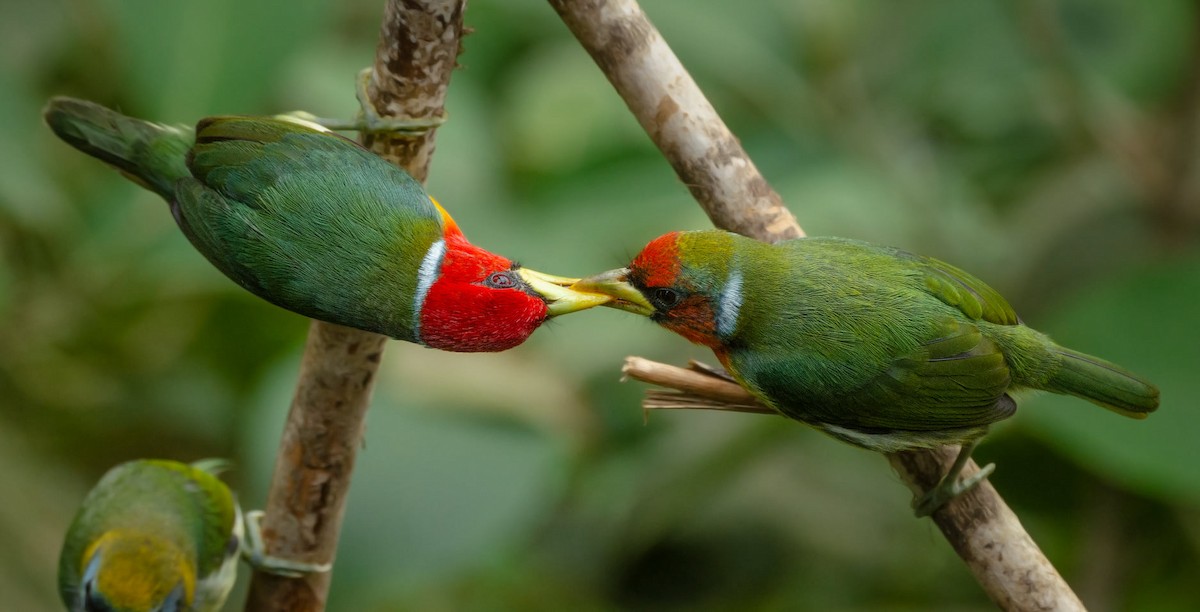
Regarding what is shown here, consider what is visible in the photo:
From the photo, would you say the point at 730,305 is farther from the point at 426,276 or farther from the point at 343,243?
the point at 343,243

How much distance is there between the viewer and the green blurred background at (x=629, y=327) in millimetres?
3443

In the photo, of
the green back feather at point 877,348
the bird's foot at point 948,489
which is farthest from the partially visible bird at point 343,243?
the bird's foot at point 948,489

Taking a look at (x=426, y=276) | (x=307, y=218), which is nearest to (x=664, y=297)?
(x=426, y=276)

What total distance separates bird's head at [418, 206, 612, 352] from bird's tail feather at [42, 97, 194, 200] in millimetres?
635

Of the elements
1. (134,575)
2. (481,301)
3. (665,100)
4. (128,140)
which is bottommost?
(134,575)

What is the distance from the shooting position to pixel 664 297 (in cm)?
248

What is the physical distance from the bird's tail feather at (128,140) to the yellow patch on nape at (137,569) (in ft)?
2.77

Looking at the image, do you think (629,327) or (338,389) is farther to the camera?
(629,327)

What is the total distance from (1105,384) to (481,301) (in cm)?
133

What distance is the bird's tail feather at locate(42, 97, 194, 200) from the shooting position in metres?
2.52

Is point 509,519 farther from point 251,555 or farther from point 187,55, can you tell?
point 187,55

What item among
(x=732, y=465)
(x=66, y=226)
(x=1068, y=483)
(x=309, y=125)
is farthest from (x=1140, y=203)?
(x=66, y=226)

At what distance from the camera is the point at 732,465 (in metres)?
3.60

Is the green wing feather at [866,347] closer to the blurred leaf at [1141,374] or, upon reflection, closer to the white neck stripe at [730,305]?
the white neck stripe at [730,305]
